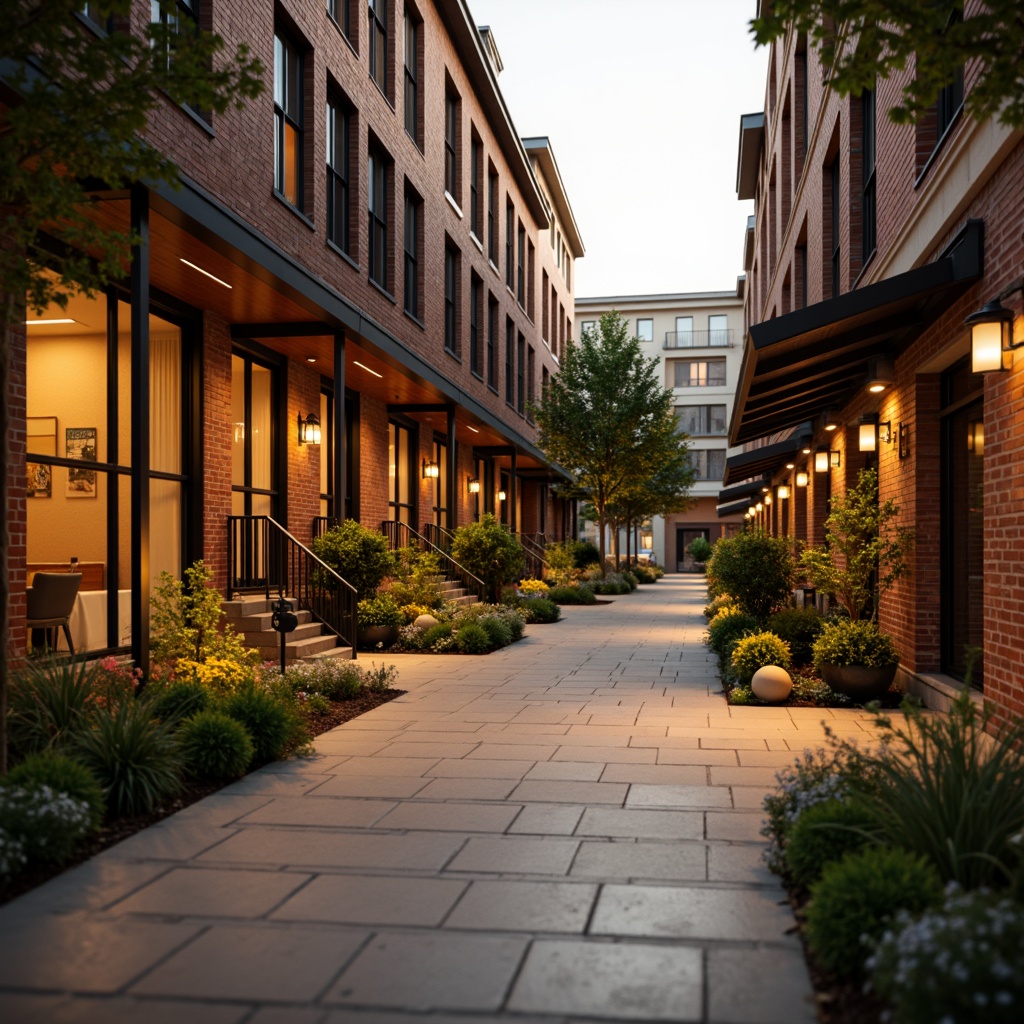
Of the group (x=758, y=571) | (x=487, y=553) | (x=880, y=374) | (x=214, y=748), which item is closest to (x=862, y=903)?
(x=214, y=748)

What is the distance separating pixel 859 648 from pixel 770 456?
33.1 ft

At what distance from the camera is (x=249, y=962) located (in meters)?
3.48

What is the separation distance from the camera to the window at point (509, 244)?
94.5ft

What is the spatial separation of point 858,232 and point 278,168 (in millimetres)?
7586

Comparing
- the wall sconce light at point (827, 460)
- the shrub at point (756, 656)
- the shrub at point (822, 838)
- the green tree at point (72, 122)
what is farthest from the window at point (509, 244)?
the shrub at point (822, 838)

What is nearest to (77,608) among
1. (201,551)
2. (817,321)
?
(201,551)

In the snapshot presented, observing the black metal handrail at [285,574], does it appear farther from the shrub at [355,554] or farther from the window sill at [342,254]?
the window sill at [342,254]

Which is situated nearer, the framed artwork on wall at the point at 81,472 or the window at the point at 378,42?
the framed artwork on wall at the point at 81,472

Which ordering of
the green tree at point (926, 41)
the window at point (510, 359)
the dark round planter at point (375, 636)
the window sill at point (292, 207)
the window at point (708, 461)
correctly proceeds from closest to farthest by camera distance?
the green tree at point (926, 41) < the window sill at point (292, 207) < the dark round planter at point (375, 636) < the window at point (510, 359) < the window at point (708, 461)

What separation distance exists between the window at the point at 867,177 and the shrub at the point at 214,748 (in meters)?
9.53

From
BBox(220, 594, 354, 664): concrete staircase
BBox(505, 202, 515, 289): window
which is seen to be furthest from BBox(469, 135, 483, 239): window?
BBox(220, 594, 354, 664): concrete staircase

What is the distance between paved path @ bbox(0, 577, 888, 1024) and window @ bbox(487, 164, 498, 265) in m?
20.6

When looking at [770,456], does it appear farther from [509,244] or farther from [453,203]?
[509,244]

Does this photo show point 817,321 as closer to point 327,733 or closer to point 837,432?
point 327,733
